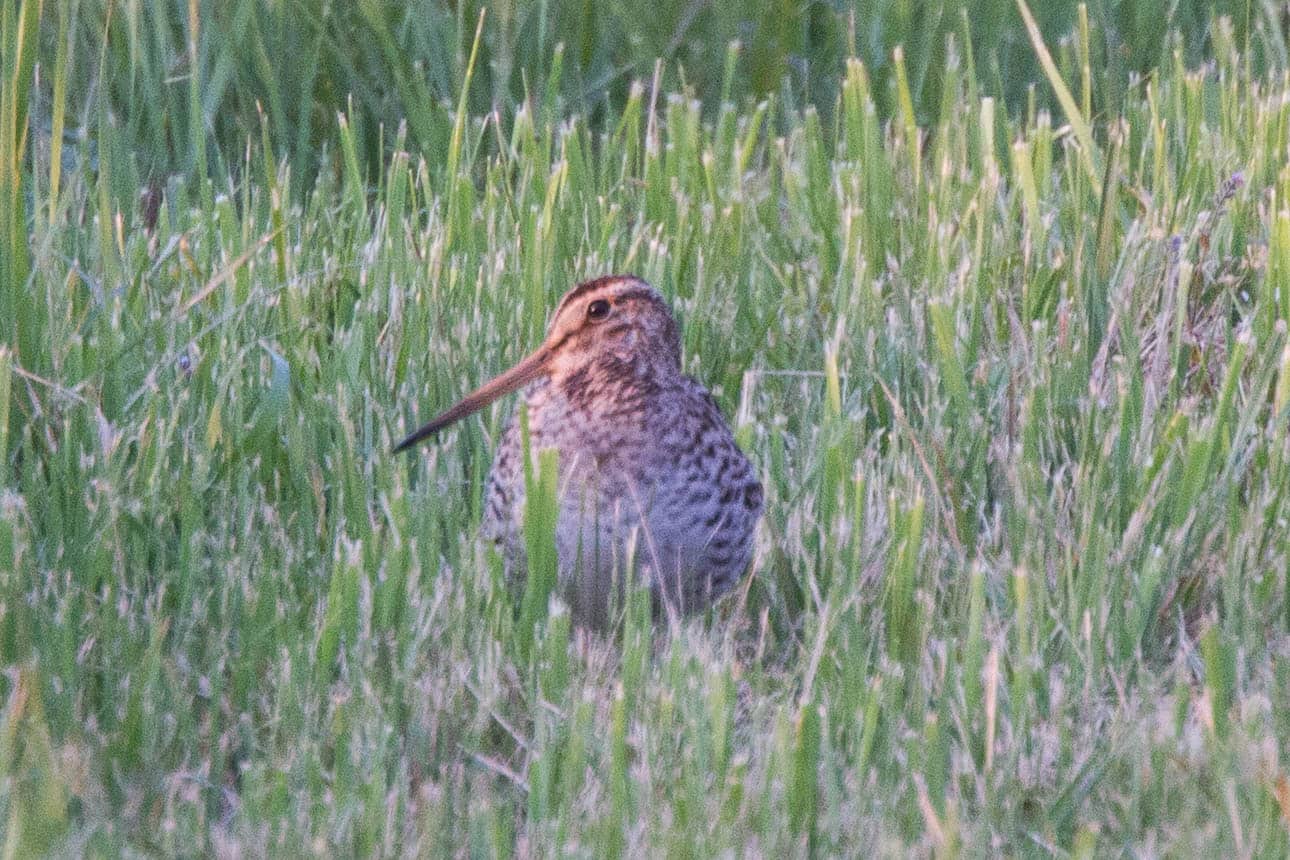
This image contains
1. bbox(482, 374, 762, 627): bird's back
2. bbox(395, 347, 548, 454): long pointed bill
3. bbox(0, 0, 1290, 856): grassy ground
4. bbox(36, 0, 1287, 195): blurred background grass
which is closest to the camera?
bbox(0, 0, 1290, 856): grassy ground

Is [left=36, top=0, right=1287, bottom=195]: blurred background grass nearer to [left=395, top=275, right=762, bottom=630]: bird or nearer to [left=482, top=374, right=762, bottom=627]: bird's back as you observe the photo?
[left=395, top=275, right=762, bottom=630]: bird

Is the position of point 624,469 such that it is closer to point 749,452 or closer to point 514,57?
point 749,452

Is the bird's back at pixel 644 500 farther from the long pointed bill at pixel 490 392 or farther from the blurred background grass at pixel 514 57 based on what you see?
the blurred background grass at pixel 514 57

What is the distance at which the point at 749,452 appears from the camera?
412 cm

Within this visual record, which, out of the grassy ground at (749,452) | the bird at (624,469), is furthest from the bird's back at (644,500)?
the grassy ground at (749,452)

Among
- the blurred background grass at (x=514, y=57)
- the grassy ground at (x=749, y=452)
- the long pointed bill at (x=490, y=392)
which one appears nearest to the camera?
the grassy ground at (x=749, y=452)

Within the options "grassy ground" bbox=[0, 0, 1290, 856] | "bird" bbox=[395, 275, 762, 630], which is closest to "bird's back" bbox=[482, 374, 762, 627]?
"bird" bbox=[395, 275, 762, 630]

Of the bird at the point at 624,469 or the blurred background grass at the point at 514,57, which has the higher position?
the blurred background grass at the point at 514,57

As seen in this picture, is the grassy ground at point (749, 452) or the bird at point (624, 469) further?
the bird at point (624, 469)

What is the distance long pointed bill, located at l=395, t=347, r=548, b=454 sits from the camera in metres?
3.85

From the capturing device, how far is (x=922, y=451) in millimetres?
3848

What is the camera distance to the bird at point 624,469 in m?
3.48

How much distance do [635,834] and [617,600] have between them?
0.89 metres

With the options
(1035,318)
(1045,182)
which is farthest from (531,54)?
(1035,318)
